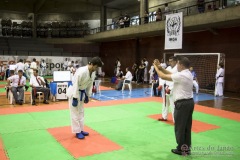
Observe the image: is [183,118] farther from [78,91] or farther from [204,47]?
[204,47]

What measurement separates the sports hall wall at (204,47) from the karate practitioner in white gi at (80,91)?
33.6 feet

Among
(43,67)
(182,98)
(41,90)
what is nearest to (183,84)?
(182,98)

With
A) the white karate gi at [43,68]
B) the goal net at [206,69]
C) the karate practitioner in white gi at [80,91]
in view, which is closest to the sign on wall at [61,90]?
the karate practitioner in white gi at [80,91]

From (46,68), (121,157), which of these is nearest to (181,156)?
(121,157)

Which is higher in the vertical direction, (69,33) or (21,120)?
(69,33)

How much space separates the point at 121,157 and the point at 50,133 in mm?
2072

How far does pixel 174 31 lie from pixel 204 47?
4.74 meters

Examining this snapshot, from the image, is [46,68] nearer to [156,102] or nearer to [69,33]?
[69,33]

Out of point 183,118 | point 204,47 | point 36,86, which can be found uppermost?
point 204,47

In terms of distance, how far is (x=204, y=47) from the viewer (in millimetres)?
14516

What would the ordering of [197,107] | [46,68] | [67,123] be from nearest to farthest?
[67,123] < [197,107] < [46,68]

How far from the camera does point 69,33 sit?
26.7 meters

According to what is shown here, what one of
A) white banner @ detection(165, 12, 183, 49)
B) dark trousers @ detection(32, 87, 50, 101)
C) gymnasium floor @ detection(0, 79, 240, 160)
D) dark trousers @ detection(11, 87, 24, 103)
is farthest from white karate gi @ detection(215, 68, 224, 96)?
dark trousers @ detection(11, 87, 24, 103)

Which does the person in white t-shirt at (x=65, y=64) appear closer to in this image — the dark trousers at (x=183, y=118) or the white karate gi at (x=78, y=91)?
the white karate gi at (x=78, y=91)
